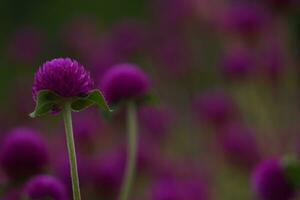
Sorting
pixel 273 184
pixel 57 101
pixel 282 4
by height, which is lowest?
pixel 273 184

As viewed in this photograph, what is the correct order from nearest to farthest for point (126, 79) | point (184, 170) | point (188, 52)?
point (126, 79)
point (184, 170)
point (188, 52)

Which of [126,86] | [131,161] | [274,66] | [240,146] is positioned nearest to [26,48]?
[274,66]

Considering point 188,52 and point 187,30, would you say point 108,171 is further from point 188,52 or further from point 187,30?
point 187,30

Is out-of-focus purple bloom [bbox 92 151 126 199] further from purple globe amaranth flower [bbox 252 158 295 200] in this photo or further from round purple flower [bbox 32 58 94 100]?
round purple flower [bbox 32 58 94 100]

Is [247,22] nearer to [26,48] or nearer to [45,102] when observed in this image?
[26,48]

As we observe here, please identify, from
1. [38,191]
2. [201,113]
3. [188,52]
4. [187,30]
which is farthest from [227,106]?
[38,191]

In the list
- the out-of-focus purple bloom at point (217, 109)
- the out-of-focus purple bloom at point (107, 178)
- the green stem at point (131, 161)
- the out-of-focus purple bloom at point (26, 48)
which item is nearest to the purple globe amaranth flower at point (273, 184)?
the green stem at point (131, 161)
